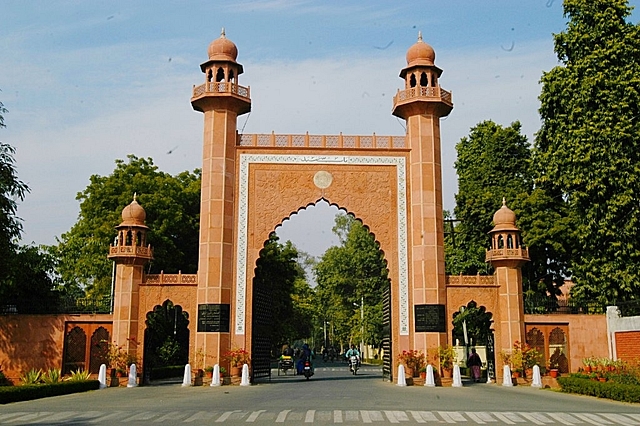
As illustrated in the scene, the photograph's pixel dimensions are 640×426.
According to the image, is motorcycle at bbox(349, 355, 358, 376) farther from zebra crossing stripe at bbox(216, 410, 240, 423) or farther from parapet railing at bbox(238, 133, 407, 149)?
zebra crossing stripe at bbox(216, 410, 240, 423)

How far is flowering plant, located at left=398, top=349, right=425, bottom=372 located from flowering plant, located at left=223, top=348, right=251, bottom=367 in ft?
16.1

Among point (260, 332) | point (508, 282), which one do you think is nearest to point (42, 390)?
point (260, 332)

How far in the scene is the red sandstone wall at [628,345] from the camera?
19.5m

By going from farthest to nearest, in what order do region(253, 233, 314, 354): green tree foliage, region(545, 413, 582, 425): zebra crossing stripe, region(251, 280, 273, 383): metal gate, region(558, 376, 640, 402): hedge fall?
region(253, 233, 314, 354): green tree foliage
region(251, 280, 273, 383): metal gate
region(558, 376, 640, 402): hedge
region(545, 413, 582, 425): zebra crossing stripe

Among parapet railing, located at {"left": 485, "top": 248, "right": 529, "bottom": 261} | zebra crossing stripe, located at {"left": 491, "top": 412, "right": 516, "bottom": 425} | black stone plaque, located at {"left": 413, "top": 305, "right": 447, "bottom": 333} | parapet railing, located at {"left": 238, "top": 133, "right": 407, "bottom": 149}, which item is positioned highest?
parapet railing, located at {"left": 238, "top": 133, "right": 407, "bottom": 149}

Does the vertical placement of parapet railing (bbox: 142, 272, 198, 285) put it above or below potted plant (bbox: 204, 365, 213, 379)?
above

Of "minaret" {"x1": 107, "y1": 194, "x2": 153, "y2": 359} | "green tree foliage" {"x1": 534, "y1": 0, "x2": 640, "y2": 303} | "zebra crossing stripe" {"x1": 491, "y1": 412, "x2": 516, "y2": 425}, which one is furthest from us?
"green tree foliage" {"x1": 534, "y1": 0, "x2": 640, "y2": 303}

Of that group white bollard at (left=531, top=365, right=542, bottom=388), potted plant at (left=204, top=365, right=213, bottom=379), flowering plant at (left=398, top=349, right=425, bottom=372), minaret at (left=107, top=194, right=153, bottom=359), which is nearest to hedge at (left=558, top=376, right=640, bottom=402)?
white bollard at (left=531, top=365, right=542, bottom=388)

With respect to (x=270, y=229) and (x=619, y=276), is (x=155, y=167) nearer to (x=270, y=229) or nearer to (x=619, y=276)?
(x=270, y=229)

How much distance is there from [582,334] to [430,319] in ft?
16.4

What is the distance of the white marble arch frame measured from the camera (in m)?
21.5

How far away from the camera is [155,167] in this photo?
104 ft

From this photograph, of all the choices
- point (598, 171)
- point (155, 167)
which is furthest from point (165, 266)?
point (598, 171)

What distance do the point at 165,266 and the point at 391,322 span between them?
40.1ft
